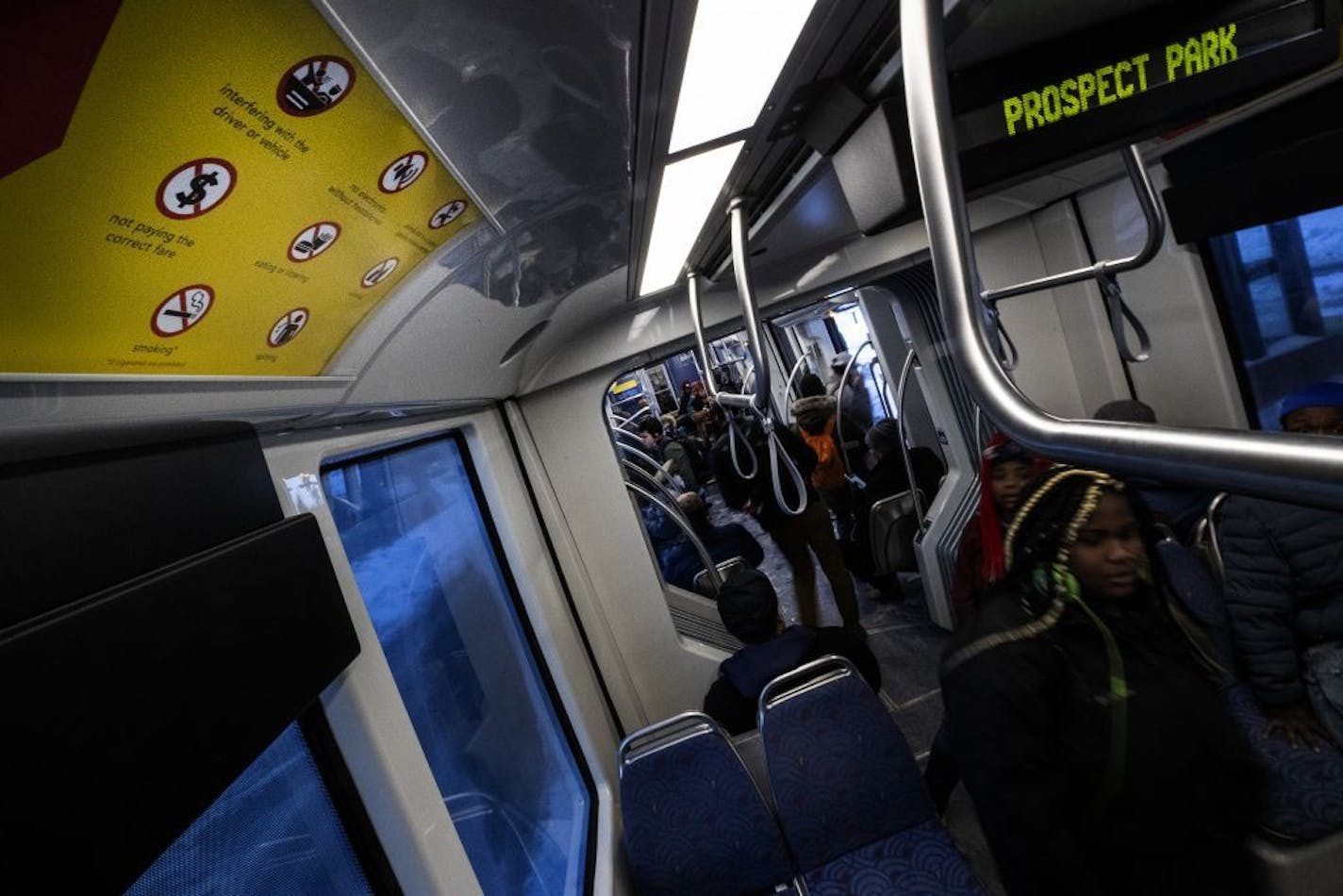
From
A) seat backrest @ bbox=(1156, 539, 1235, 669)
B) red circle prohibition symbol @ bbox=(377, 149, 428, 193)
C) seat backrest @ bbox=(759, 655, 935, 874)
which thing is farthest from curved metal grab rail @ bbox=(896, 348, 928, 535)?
red circle prohibition symbol @ bbox=(377, 149, 428, 193)

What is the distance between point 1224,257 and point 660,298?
120 inches

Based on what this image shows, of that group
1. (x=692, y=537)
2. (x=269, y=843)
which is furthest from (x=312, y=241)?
(x=692, y=537)

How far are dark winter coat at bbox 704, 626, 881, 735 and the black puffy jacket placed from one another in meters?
1.46

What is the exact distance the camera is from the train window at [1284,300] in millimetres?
3055

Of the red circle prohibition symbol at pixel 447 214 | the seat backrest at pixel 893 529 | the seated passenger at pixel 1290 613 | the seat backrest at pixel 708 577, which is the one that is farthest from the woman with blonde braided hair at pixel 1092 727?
the seat backrest at pixel 893 529

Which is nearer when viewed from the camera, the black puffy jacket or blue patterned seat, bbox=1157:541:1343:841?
blue patterned seat, bbox=1157:541:1343:841

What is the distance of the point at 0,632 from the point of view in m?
0.55

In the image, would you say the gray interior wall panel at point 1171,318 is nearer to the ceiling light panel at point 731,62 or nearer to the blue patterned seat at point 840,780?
the blue patterned seat at point 840,780

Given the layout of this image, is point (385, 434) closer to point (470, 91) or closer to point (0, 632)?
point (470, 91)

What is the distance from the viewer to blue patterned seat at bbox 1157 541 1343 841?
7.08 feet

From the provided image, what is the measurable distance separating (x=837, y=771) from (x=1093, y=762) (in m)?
1.24

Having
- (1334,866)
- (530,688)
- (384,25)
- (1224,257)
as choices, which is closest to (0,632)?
(384,25)

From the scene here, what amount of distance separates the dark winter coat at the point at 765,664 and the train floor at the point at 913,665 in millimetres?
791

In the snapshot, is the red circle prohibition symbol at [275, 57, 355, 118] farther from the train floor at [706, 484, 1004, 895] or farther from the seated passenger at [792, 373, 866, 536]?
the seated passenger at [792, 373, 866, 536]
